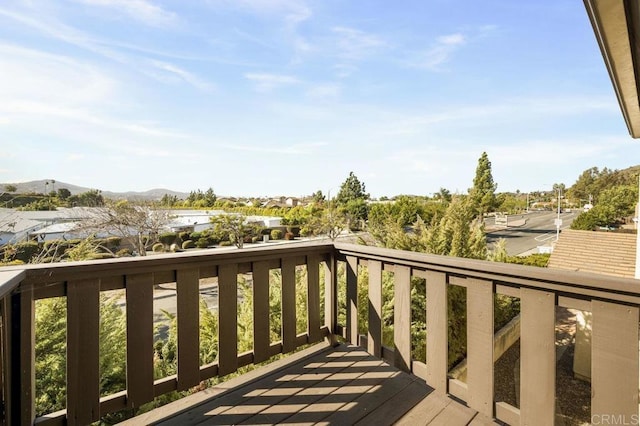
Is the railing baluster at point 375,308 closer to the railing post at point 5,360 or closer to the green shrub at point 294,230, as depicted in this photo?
the railing post at point 5,360

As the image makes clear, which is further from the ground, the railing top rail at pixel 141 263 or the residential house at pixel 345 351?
the railing top rail at pixel 141 263

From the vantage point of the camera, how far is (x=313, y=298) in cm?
212

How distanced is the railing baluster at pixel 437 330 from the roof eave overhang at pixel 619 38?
1.21 m

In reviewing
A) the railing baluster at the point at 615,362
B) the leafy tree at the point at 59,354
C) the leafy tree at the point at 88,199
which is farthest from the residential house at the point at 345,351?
the leafy tree at the point at 88,199

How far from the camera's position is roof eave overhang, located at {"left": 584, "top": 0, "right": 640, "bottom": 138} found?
3.70 feet

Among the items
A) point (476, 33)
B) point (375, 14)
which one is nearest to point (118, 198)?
point (375, 14)

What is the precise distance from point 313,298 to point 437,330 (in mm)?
828

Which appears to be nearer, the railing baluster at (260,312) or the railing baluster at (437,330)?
the railing baluster at (437,330)

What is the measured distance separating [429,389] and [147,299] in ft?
4.84

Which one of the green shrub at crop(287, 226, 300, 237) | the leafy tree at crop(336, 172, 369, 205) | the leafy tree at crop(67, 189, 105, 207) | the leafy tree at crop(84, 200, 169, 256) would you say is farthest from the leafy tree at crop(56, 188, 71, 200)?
the leafy tree at crop(336, 172, 369, 205)

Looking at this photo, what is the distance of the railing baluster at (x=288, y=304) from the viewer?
195 centimetres

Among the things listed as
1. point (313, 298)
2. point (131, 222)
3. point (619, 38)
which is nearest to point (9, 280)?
point (313, 298)

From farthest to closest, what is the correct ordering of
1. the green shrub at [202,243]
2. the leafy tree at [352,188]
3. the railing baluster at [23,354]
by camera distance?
the leafy tree at [352,188], the green shrub at [202,243], the railing baluster at [23,354]

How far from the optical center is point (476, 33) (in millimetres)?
7168
